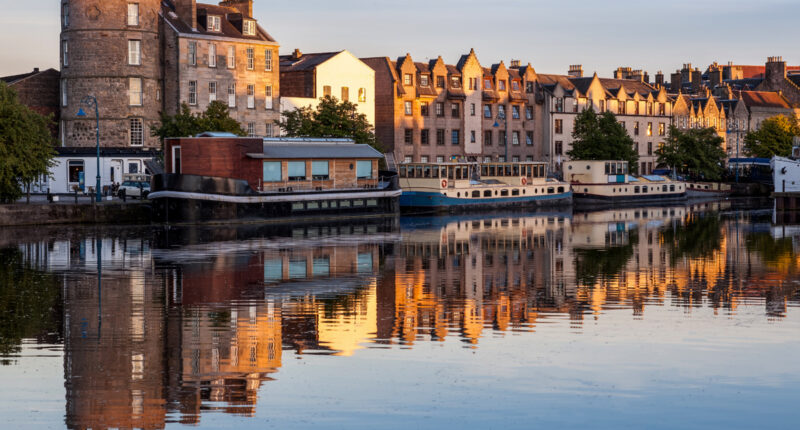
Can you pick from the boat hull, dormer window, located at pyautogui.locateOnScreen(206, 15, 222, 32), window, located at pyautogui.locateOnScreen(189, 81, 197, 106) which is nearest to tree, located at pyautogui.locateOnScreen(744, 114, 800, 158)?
the boat hull

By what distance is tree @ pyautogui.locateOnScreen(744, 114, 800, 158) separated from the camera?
121 m

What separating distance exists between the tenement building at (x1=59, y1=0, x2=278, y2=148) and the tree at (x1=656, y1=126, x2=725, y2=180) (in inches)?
1860

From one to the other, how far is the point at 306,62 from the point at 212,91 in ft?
42.6

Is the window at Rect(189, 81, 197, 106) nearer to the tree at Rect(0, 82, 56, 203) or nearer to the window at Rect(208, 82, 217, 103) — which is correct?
the window at Rect(208, 82, 217, 103)

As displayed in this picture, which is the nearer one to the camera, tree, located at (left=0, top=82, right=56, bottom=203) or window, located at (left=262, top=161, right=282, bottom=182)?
tree, located at (left=0, top=82, right=56, bottom=203)

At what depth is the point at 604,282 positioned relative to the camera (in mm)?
31938

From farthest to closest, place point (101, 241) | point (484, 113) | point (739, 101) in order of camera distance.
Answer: point (739, 101)
point (484, 113)
point (101, 241)

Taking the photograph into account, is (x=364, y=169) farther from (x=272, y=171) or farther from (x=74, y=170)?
(x=74, y=170)

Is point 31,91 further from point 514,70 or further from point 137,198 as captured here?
point 514,70

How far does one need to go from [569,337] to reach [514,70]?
91.6m

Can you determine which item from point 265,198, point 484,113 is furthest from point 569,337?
point 484,113

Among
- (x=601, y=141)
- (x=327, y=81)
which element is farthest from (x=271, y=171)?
(x=601, y=141)

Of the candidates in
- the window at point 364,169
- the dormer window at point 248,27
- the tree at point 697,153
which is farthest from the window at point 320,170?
the tree at point 697,153

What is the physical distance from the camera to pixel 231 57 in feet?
279
